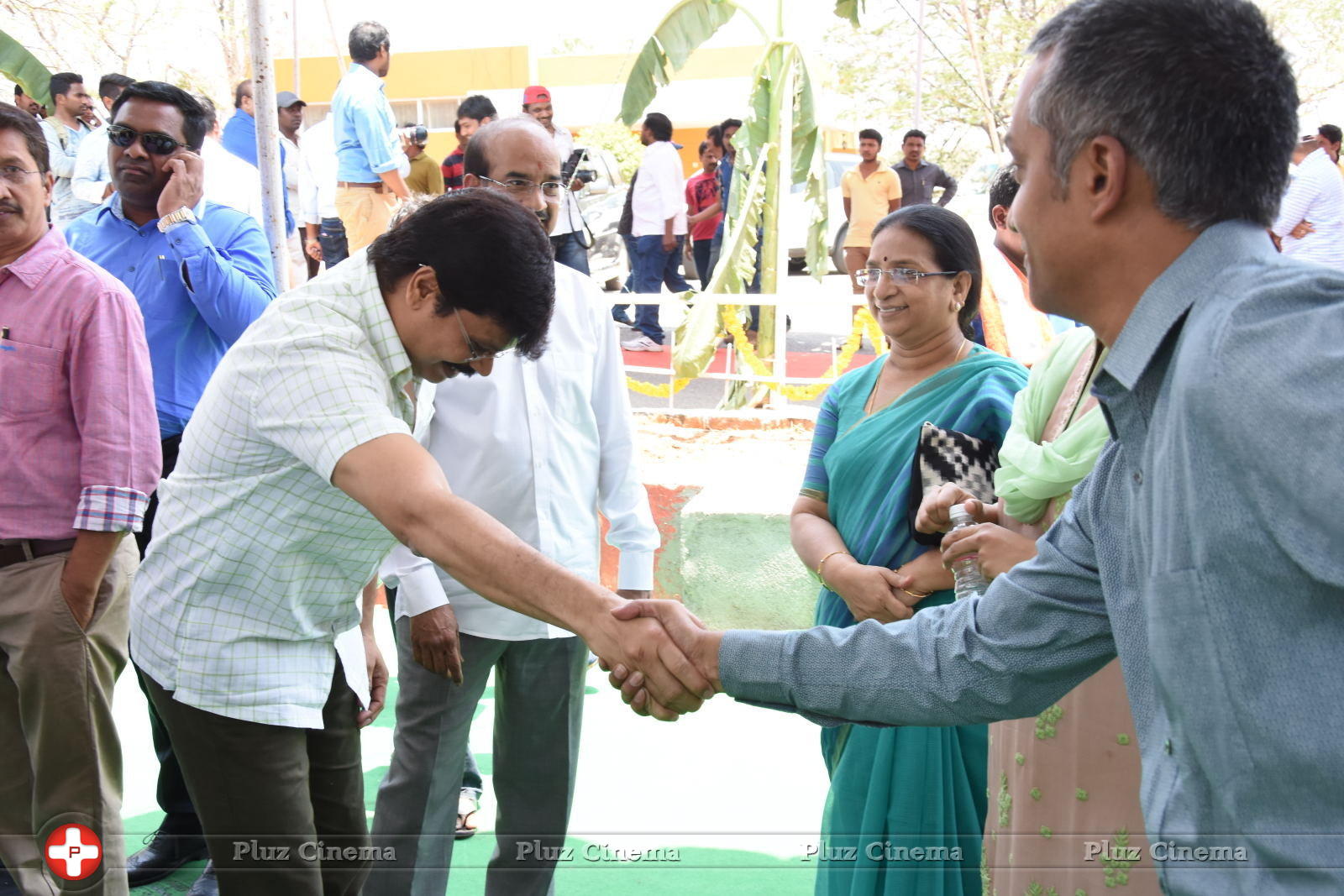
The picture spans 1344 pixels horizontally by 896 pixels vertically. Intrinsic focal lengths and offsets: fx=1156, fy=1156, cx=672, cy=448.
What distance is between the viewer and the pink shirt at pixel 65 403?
2750mm

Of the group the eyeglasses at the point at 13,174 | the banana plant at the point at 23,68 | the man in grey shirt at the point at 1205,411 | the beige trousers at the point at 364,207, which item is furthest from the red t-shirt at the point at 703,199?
the man in grey shirt at the point at 1205,411

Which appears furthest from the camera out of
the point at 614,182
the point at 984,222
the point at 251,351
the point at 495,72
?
the point at 495,72

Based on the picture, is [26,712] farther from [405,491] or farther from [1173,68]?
[1173,68]

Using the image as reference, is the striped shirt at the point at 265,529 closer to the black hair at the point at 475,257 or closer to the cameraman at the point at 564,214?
the black hair at the point at 475,257

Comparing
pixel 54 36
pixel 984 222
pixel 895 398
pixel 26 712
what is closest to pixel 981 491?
pixel 895 398

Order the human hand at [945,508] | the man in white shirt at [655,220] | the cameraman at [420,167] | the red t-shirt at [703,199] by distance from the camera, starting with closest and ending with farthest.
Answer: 1. the human hand at [945,508]
2. the cameraman at [420,167]
3. the man in white shirt at [655,220]
4. the red t-shirt at [703,199]

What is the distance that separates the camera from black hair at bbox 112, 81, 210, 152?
11.3ft

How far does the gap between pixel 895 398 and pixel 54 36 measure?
75.0ft

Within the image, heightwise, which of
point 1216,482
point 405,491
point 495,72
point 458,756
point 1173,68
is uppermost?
point 495,72

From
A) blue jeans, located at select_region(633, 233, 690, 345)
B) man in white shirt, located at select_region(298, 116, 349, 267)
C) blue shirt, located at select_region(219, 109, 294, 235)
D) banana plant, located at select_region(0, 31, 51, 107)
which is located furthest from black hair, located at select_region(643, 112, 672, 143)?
banana plant, located at select_region(0, 31, 51, 107)

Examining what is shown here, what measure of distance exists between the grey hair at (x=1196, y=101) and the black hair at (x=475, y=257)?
1159mm

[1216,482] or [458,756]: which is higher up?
[1216,482]

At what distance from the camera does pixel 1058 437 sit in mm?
2211

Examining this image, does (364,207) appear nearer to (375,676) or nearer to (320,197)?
(320,197)
